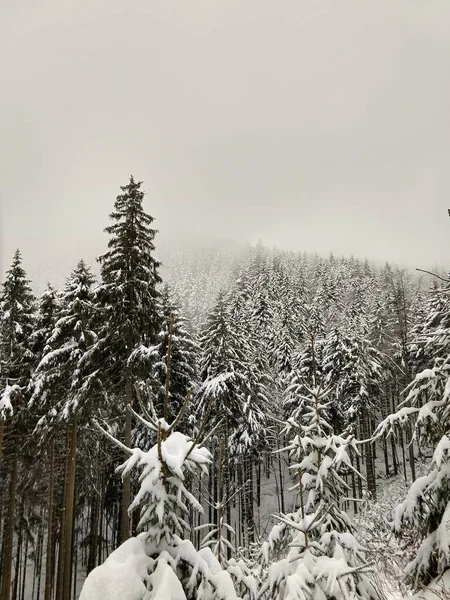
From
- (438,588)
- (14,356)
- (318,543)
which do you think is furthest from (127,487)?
(438,588)

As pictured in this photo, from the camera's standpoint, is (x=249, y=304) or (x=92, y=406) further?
(x=249, y=304)

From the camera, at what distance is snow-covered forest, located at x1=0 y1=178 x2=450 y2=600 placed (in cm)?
452

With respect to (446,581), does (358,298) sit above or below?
above

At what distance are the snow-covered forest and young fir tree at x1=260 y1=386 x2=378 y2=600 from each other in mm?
25

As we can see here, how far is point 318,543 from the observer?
6031mm

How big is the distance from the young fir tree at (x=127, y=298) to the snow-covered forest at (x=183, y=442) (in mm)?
66

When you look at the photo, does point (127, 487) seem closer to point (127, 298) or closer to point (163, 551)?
point (127, 298)

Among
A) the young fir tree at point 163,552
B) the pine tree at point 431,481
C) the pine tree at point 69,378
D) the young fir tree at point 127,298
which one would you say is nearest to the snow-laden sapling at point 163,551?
the young fir tree at point 163,552

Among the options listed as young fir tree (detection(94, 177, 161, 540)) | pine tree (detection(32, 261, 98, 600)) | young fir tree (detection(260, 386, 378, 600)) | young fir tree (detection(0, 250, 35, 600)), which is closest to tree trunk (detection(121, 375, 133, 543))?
young fir tree (detection(94, 177, 161, 540))

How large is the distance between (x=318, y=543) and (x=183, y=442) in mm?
2884

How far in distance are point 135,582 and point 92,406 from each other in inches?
596

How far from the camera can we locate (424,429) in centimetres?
816

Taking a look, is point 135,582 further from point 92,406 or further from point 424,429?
point 92,406

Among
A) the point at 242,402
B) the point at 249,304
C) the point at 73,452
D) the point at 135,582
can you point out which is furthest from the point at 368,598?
the point at 249,304
